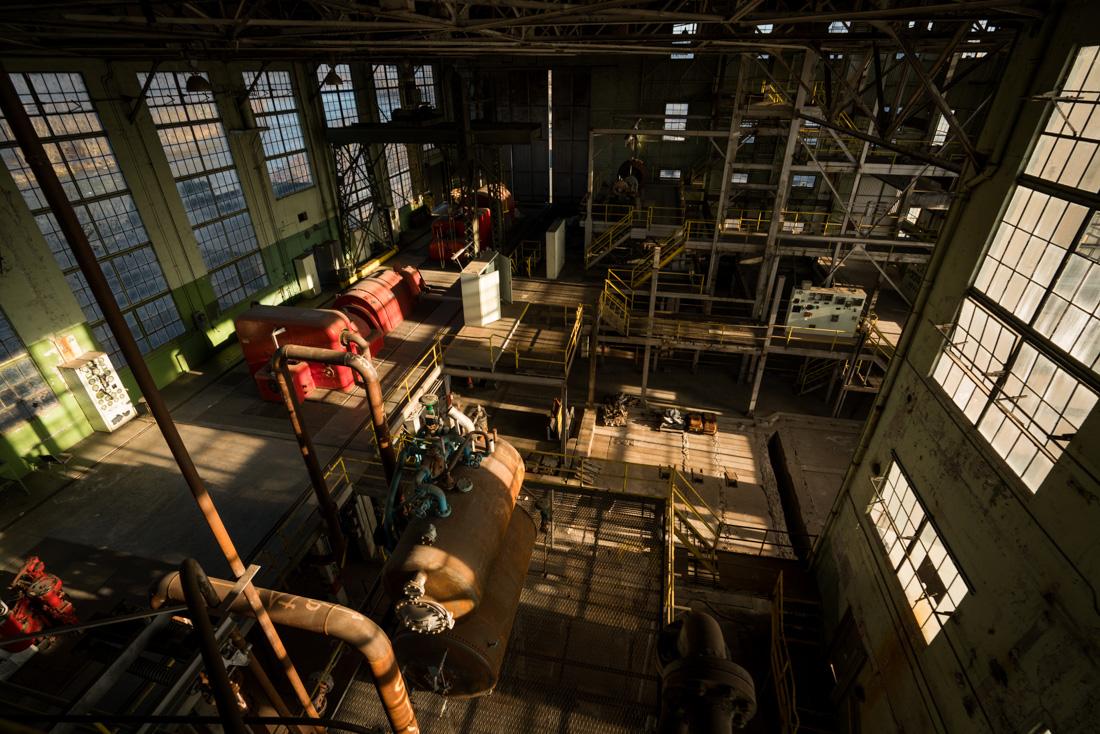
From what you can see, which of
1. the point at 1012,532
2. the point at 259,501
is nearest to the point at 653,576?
the point at 1012,532

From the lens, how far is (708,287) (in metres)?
19.5

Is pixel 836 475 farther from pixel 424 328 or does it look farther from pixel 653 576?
pixel 424 328

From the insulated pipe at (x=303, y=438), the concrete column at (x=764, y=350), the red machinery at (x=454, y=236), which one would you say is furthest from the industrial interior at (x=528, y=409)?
the red machinery at (x=454, y=236)

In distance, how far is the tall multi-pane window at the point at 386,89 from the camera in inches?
1137

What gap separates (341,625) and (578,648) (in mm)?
4176

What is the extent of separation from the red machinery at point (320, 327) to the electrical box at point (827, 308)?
14477 mm

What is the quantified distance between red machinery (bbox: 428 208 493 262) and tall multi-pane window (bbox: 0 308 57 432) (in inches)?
635

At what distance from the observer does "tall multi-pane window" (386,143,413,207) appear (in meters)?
30.0

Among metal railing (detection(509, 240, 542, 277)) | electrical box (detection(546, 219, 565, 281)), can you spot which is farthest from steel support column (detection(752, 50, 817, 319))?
metal railing (detection(509, 240, 542, 277))

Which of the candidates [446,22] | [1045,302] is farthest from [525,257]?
[1045,302]

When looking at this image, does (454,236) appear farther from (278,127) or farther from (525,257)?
(278,127)

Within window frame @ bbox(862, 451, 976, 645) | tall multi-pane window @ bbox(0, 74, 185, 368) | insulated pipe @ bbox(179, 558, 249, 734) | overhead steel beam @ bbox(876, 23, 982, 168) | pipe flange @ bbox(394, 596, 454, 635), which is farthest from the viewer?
tall multi-pane window @ bbox(0, 74, 185, 368)

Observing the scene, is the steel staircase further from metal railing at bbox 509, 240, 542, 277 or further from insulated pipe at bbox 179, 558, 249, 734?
insulated pipe at bbox 179, 558, 249, 734

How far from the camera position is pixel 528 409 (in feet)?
55.8
